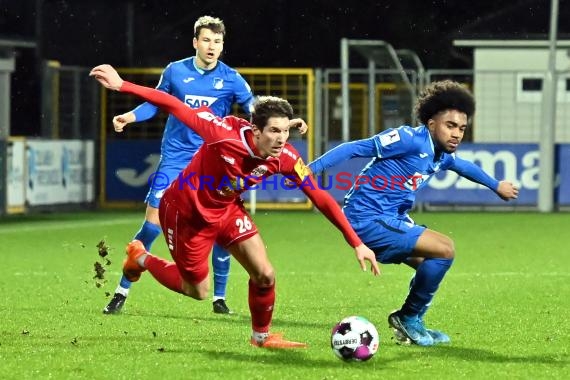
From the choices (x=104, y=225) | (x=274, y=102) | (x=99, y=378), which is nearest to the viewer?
(x=99, y=378)

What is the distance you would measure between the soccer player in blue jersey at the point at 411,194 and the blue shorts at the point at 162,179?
7.16 ft

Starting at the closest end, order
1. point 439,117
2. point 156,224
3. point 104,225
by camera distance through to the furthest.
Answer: point 439,117
point 156,224
point 104,225

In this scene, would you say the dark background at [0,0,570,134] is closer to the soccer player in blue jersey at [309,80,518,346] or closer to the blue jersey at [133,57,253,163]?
the blue jersey at [133,57,253,163]

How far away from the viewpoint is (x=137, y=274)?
10023 mm

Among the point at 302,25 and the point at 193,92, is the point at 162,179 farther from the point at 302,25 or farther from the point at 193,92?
the point at 302,25

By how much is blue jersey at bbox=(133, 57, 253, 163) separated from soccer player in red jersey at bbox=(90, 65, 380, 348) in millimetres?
2159

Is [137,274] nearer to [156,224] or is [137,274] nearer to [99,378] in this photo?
[156,224]

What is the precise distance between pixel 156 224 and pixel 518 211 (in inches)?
561

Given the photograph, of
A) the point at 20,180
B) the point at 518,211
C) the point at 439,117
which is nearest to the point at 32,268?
the point at 439,117

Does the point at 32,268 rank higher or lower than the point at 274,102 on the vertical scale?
lower

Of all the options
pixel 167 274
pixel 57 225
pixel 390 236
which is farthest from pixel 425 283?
pixel 57 225

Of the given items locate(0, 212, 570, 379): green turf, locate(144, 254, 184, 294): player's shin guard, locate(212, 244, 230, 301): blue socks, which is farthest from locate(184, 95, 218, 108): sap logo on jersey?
locate(144, 254, 184, 294): player's shin guard

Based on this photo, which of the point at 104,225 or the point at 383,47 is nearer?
the point at 104,225

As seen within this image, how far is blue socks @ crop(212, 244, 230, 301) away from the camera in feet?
37.3
